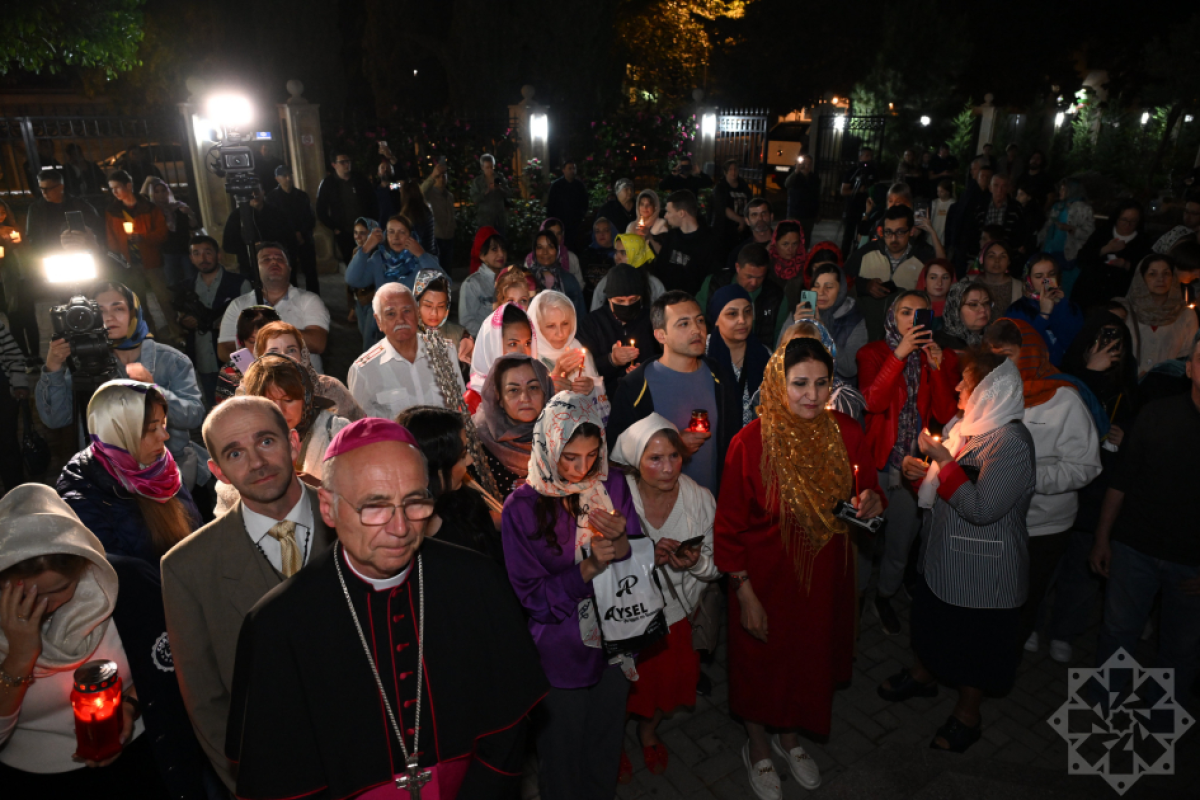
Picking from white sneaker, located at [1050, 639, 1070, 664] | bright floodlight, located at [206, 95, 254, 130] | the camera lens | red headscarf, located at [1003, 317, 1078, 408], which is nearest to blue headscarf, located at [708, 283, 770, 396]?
red headscarf, located at [1003, 317, 1078, 408]

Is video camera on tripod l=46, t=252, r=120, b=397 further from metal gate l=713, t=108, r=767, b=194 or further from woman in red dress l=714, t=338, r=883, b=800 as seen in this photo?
metal gate l=713, t=108, r=767, b=194

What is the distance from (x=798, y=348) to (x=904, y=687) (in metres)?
2.26

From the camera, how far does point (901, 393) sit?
477 cm

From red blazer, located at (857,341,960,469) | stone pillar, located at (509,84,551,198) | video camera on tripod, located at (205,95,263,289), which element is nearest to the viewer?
red blazer, located at (857,341,960,469)

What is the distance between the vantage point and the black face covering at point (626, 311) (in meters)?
5.70

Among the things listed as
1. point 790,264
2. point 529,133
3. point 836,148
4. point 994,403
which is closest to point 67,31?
point 529,133

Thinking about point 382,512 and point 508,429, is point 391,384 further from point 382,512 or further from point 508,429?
point 382,512

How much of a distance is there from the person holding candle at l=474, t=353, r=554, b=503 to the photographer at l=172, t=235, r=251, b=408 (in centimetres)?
365

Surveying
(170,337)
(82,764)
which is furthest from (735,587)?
(170,337)

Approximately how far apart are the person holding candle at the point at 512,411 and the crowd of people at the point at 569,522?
0.02 metres

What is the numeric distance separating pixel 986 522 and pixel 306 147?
13891 millimetres

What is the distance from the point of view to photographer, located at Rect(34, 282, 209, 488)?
4281 millimetres

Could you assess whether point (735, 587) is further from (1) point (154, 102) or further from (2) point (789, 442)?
(1) point (154, 102)

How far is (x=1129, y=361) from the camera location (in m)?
4.77
